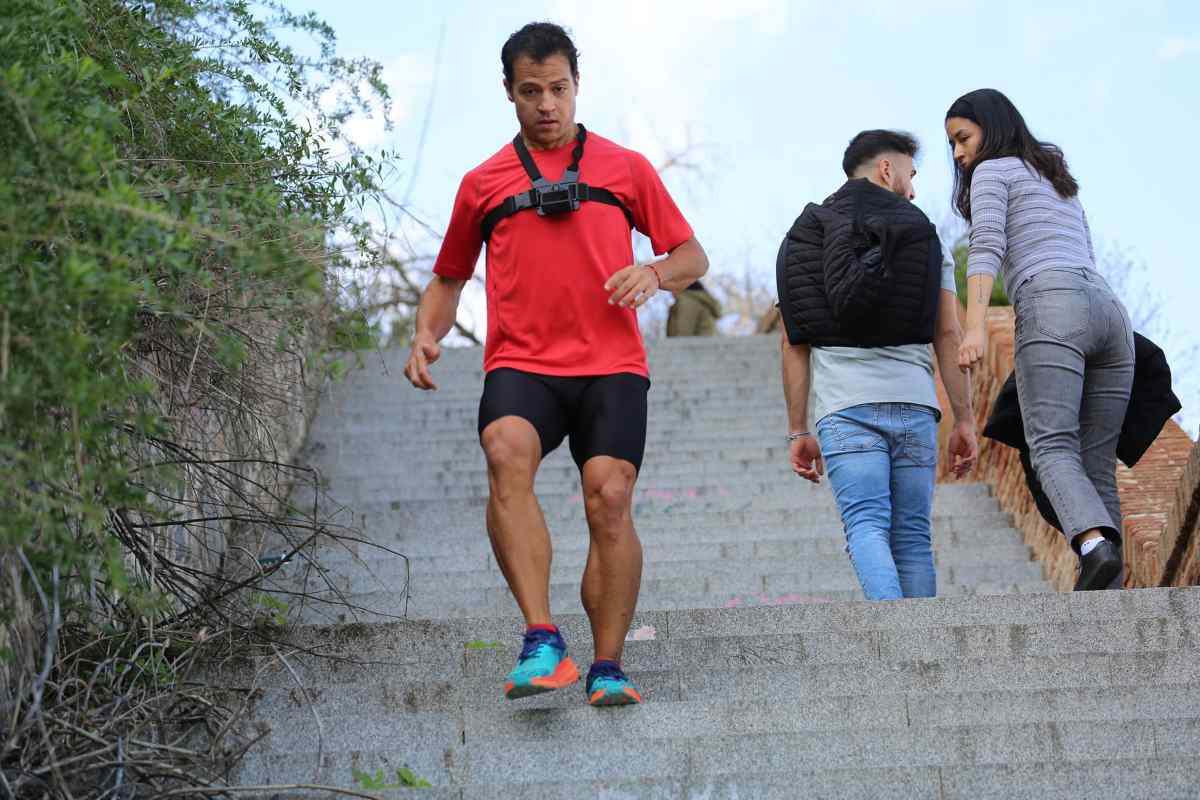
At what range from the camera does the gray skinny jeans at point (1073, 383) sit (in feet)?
15.7

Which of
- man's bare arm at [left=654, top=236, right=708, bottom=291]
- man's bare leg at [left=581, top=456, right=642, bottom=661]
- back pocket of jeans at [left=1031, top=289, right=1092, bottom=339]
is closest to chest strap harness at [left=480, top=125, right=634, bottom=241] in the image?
man's bare arm at [left=654, top=236, right=708, bottom=291]

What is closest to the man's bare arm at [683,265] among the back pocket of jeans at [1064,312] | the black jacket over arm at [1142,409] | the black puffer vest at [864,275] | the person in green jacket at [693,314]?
the black puffer vest at [864,275]

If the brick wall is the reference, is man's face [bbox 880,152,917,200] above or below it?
above

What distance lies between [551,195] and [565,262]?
0.18 meters

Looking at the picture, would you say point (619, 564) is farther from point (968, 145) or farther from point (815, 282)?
point (968, 145)

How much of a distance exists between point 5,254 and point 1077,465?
3.16 m

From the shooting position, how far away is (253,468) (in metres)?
5.68

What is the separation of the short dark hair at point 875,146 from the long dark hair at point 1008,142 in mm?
181

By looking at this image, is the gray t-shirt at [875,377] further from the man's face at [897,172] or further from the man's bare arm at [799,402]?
the man's face at [897,172]

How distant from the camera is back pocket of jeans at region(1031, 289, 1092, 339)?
4.82m

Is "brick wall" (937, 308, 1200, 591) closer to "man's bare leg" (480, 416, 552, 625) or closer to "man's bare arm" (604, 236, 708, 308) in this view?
"man's bare arm" (604, 236, 708, 308)

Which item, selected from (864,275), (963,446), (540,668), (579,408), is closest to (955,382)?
(963,446)

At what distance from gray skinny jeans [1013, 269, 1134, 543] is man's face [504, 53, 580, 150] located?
1614mm

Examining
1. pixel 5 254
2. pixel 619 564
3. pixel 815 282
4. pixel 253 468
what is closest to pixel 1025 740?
pixel 619 564
